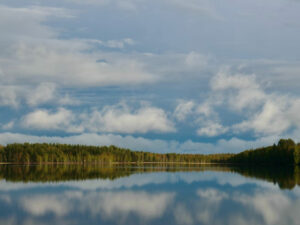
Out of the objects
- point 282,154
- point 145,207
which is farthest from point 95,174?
point 282,154

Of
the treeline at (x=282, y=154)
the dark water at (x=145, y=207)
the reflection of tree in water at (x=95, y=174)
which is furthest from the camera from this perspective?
the treeline at (x=282, y=154)

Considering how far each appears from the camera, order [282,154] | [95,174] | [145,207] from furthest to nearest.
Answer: [282,154], [95,174], [145,207]

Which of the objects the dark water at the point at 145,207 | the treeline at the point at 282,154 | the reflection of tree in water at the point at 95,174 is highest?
the treeline at the point at 282,154

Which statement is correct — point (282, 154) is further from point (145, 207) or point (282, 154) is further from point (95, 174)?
point (145, 207)

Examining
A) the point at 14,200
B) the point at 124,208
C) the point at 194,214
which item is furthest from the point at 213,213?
the point at 14,200

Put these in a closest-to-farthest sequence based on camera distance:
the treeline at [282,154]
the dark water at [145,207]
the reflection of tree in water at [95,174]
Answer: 1. the dark water at [145,207]
2. the reflection of tree in water at [95,174]
3. the treeline at [282,154]

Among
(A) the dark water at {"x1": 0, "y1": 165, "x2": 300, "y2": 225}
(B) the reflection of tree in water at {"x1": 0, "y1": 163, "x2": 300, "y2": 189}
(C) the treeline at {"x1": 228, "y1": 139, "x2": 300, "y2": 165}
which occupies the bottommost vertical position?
(A) the dark water at {"x1": 0, "y1": 165, "x2": 300, "y2": 225}

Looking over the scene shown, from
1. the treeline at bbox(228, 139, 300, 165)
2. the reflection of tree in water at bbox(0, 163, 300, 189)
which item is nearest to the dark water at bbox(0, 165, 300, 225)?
the reflection of tree in water at bbox(0, 163, 300, 189)

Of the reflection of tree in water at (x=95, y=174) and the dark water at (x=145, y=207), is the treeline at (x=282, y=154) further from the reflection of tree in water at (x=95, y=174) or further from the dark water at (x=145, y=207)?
the dark water at (x=145, y=207)

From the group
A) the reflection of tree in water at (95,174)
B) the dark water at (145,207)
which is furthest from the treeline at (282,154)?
the dark water at (145,207)

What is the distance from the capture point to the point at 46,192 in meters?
50.2

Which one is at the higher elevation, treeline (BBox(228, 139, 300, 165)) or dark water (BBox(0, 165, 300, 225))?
treeline (BBox(228, 139, 300, 165))

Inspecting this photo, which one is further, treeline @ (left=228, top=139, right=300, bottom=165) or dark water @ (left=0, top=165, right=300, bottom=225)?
treeline @ (left=228, top=139, right=300, bottom=165)

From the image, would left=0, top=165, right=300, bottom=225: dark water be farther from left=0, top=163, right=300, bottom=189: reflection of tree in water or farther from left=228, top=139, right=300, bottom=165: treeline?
left=228, top=139, right=300, bottom=165: treeline
